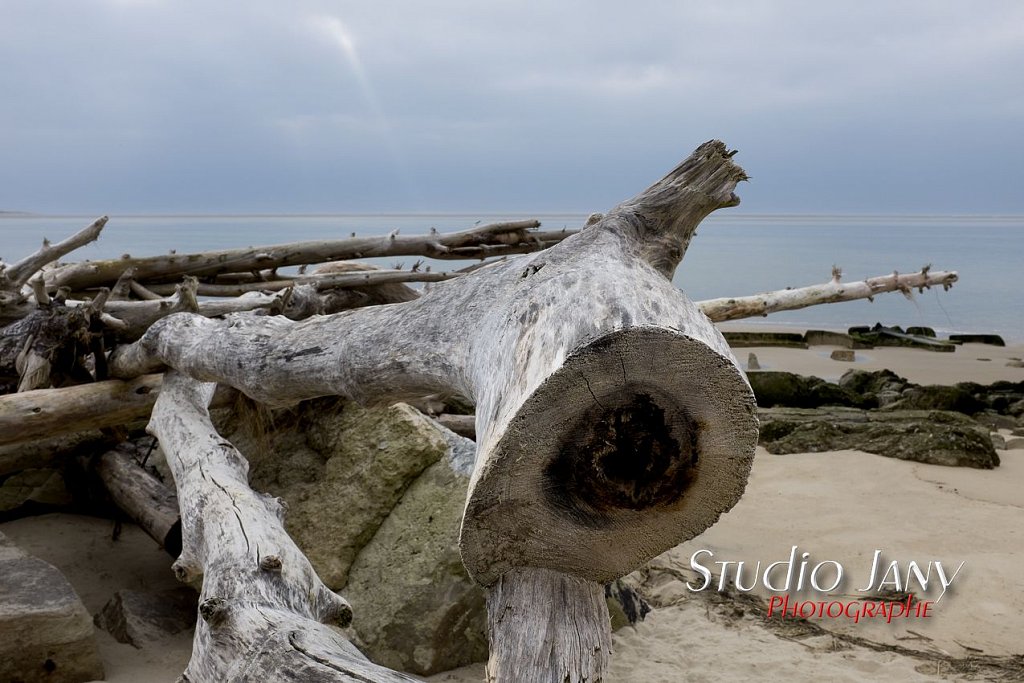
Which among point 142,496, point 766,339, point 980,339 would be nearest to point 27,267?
point 142,496

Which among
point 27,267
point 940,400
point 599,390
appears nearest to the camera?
point 599,390

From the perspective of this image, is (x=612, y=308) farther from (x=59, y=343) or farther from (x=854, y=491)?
(x=854, y=491)

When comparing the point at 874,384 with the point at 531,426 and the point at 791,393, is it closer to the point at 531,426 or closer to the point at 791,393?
the point at 791,393

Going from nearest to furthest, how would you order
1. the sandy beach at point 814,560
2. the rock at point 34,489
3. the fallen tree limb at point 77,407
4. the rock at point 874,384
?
the sandy beach at point 814,560 → the fallen tree limb at point 77,407 → the rock at point 34,489 → the rock at point 874,384

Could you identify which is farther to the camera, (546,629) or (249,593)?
(249,593)

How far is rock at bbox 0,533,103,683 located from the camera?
3.48 metres

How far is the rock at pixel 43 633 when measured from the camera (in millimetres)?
3480

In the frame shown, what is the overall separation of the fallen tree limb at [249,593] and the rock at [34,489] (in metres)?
2.08

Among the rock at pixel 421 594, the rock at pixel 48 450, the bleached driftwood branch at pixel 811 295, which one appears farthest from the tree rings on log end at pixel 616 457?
the bleached driftwood branch at pixel 811 295

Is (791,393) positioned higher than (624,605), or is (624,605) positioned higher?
(791,393)

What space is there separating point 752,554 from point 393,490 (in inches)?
85.8

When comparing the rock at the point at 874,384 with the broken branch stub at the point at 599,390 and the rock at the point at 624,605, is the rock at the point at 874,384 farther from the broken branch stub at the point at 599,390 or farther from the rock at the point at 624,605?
the broken branch stub at the point at 599,390

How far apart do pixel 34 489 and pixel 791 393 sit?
7.52 m

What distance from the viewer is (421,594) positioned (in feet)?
13.0
